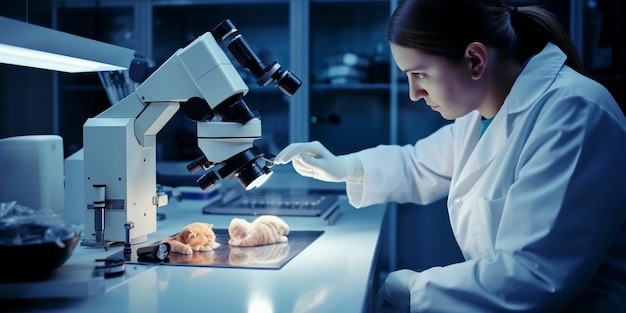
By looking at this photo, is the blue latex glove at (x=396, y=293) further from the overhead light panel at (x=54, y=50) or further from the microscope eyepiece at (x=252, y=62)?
the overhead light panel at (x=54, y=50)

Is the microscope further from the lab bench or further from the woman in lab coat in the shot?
the woman in lab coat

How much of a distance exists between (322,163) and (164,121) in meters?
0.51

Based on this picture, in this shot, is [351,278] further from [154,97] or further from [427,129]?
[427,129]

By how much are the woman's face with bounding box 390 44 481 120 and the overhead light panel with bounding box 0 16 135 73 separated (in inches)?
25.4

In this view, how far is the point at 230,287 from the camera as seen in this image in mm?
1011

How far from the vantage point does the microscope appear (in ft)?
3.97

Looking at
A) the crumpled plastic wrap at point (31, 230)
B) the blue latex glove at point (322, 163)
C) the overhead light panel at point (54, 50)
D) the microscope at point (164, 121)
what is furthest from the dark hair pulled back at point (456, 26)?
the crumpled plastic wrap at point (31, 230)

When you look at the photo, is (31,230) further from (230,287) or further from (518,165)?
(518,165)

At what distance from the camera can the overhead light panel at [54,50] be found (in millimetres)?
1045

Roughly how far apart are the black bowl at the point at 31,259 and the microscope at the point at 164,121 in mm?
333

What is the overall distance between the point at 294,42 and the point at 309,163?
157cm

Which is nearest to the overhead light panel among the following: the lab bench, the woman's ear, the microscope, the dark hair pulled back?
the microscope

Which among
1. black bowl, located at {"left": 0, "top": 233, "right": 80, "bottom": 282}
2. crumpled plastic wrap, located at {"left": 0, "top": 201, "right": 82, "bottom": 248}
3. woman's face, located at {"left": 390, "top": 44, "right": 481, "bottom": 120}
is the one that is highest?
woman's face, located at {"left": 390, "top": 44, "right": 481, "bottom": 120}

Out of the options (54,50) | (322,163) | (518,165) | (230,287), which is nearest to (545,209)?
(518,165)
